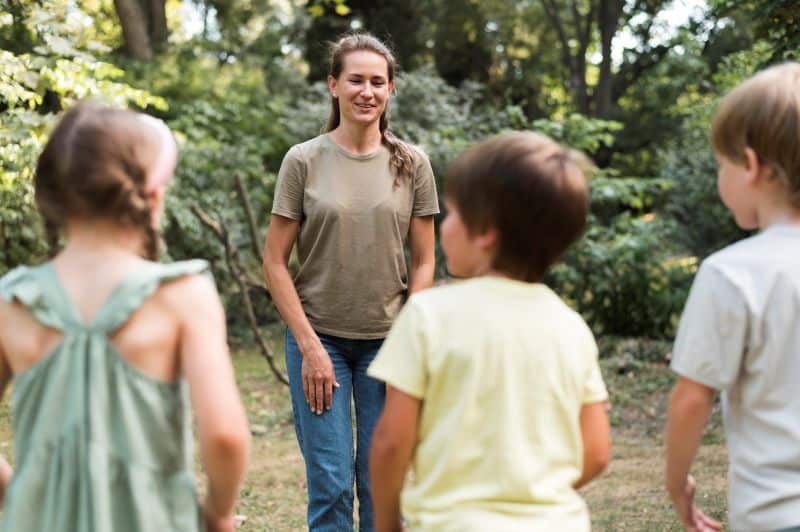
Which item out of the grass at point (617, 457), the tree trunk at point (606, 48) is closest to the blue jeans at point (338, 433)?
the grass at point (617, 457)

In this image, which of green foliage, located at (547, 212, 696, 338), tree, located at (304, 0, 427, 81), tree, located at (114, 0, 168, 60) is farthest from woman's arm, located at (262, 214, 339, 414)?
tree, located at (304, 0, 427, 81)

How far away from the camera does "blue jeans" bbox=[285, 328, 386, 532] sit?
3.36m

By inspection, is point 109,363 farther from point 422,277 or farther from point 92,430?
point 422,277

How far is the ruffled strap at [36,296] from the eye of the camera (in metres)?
1.85

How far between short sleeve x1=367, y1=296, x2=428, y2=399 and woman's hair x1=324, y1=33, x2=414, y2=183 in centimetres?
167

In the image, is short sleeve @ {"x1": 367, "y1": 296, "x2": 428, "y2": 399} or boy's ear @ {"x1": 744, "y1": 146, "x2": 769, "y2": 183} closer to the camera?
short sleeve @ {"x1": 367, "y1": 296, "x2": 428, "y2": 399}

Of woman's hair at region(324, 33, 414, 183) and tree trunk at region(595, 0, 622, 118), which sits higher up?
tree trunk at region(595, 0, 622, 118)

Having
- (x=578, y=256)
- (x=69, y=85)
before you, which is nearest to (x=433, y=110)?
(x=578, y=256)

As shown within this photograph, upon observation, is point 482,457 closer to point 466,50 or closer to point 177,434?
point 177,434

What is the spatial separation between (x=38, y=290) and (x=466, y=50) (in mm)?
18060

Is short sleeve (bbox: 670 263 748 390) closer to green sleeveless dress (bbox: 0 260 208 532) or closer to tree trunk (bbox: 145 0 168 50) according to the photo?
green sleeveless dress (bbox: 0 260 208 532)

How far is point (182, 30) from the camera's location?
21969mm

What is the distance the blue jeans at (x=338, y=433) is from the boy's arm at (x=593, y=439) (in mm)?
1378

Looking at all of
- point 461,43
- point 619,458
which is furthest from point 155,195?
point 461,43
